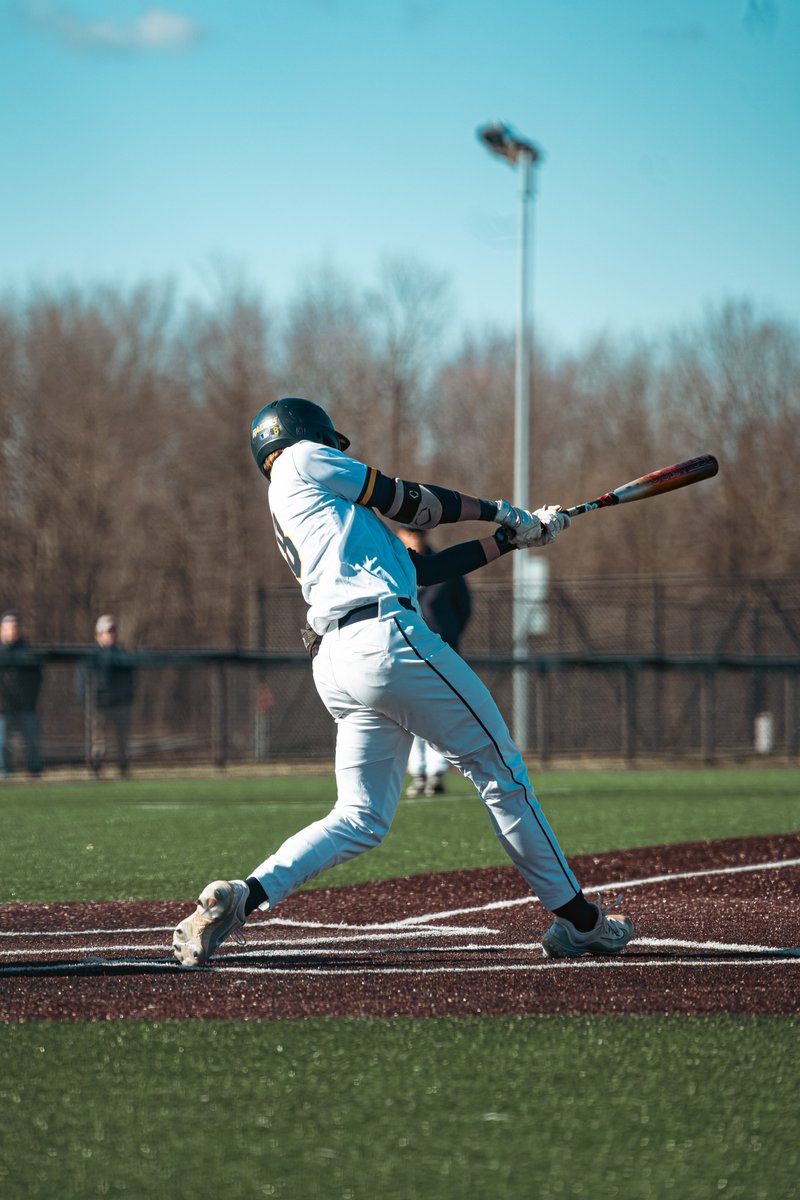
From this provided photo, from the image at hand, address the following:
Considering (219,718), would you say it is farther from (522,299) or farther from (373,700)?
(373,700)

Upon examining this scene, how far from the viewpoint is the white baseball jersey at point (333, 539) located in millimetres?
5457

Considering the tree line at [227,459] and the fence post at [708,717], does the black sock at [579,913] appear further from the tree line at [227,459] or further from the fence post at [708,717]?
the tree line at [227,459]

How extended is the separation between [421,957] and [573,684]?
1770cm

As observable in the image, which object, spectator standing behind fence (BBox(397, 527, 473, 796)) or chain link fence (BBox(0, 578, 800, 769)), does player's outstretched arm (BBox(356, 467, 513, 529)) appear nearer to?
spectator standing behind fence (BBox(397, 527, 473, 796))

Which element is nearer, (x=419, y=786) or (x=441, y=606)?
(x=441, y=606)

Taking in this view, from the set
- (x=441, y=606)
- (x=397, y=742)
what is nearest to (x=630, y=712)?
(x=441, y=606)

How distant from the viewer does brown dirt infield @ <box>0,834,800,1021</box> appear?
188 inches

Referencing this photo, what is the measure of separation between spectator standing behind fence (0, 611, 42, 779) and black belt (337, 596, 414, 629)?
566 inches

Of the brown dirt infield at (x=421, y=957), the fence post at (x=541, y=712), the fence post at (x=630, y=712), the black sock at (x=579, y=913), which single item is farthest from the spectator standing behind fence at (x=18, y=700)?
the black sock at (x=579, y=913)

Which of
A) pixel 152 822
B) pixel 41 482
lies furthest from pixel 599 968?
pixel 41 482

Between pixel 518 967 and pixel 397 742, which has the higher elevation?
pixel 397 742

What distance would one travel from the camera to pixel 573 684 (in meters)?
23.3

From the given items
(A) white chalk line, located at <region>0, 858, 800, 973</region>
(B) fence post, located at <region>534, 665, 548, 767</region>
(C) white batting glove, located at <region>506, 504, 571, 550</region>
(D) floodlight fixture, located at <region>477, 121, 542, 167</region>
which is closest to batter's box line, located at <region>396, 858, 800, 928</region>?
(A) white chalk line, located at <region>0, 858, 800, 973</region>

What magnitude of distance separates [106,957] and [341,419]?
125 feet
